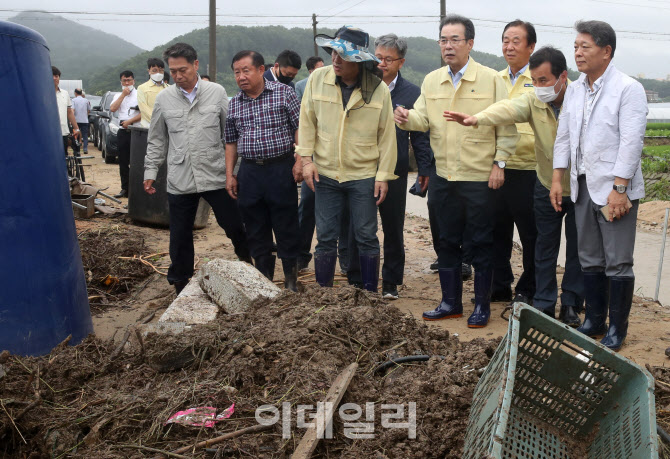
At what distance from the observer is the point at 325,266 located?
518 centimetres

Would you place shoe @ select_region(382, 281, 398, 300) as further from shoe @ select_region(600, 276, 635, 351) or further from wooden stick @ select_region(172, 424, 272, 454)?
wooden stick @ select_region(172, 424, 272, 454)

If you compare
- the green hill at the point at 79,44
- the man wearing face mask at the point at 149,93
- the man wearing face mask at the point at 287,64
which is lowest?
the man wearing face mask at the point at 149,93

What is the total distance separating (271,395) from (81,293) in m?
1.81

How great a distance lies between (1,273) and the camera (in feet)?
12.6

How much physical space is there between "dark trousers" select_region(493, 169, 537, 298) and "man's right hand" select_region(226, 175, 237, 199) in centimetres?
199

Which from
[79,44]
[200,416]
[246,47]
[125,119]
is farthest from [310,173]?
[79,44]

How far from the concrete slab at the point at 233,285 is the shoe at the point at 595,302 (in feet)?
6.65

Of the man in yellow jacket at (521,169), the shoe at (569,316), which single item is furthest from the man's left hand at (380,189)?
the shoe at (569,316)

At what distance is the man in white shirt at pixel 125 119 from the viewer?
9539 millimetres

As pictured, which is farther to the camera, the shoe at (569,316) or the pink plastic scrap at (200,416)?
the shoe at (569,316)

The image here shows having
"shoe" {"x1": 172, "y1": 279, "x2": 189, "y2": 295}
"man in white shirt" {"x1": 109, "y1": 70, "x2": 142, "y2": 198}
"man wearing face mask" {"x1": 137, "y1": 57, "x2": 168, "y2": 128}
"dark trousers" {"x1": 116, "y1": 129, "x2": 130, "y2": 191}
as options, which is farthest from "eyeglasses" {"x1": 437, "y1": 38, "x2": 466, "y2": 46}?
"dark trousers" {"x1": 116, "y1": 129, "x2": 130, "y2": 191}

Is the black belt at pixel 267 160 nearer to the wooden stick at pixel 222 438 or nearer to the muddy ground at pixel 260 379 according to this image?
the muddy ground at pixel 260 379

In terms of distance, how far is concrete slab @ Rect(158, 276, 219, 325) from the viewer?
4473 mm

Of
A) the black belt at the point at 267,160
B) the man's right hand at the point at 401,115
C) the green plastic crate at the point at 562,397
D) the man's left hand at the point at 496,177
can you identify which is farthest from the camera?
the black belt at the point at 267,160
